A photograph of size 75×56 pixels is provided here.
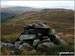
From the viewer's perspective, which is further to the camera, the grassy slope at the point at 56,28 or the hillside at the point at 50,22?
the hillside at the point at 50,22

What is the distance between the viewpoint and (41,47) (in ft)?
49.3

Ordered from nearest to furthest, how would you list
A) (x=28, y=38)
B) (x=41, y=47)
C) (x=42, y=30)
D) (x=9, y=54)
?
(x=9, y=54) → (x=41, y=47) → (x=28, y=38) → (x=42, y=30)

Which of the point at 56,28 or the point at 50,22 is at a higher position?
the point at 56,28

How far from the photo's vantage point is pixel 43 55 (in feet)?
41.4

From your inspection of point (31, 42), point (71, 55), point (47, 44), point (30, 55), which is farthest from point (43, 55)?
point (31, 42)

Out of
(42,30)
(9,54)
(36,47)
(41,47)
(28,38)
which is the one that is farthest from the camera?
(42,30)

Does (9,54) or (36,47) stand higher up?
(9,54)

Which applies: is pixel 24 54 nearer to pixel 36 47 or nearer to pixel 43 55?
pixel 43 55

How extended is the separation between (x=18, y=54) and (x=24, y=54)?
1.32 ft

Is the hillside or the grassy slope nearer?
the grassy slope

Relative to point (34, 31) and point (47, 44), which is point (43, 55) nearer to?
point (47, 44)

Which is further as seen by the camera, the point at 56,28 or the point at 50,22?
the point at 50,22

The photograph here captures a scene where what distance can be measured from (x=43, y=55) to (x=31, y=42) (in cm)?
489

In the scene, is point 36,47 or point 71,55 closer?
point 71,55
